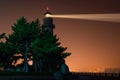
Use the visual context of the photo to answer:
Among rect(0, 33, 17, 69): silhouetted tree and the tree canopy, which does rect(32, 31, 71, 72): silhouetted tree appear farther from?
rect(0, 33, 17, 69): silhouetted tree

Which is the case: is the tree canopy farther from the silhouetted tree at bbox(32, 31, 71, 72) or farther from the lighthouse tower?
the lighthouse tower

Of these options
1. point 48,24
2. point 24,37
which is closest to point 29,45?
point 24,37

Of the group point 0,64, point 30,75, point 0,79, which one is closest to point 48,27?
point 0,64

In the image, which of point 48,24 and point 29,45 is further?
point 48,24

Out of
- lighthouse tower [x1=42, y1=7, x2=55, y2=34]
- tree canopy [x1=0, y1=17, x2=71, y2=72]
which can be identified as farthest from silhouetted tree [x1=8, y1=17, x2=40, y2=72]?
lighthouse tower [x1=42, y1=7, x2=55, y2=34]

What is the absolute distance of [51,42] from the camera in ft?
241

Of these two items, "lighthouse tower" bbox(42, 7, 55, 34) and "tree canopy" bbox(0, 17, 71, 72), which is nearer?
"tree canopy" bbox(0, 17, 71, 72)

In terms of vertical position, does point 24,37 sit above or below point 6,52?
above

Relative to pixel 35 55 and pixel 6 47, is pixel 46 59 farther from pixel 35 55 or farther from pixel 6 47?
pixel 6 47

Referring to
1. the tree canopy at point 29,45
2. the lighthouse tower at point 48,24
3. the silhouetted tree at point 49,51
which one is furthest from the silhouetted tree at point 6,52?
the lighthouse tower at point 48,24

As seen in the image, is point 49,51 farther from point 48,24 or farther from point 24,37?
point 48,24

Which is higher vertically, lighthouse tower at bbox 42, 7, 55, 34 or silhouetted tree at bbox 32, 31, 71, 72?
lighthouse tower at bbox 42, 7, 55, 34

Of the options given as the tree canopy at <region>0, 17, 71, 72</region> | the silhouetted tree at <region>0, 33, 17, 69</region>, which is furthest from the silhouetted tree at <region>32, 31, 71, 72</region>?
the silhouetted tree at <region>0, 33, 17, 69</region>

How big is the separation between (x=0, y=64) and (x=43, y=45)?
8046 mm
